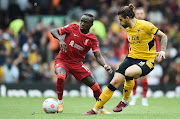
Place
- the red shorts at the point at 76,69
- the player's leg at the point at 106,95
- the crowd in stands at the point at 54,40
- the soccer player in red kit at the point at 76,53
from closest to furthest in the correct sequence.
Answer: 1. the player's leg at the point at 106,95
2. the soccer player in red kit at the point at 76,53
3. the red shorts at the point at 76,69
4. the crowd in stands at the point at 54,40

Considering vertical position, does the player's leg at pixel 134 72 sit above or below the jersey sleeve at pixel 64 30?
below

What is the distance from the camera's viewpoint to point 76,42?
993 cm

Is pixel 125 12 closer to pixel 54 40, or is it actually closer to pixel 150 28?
pixel 150 28

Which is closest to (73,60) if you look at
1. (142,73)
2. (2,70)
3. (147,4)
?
(142,73)

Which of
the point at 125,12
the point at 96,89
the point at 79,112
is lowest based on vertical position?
the point at 79,112

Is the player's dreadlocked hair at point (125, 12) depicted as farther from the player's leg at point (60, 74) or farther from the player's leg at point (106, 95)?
the player's leg at point (60, 74)

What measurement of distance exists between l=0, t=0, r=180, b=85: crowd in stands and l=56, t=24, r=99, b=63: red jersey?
702cm

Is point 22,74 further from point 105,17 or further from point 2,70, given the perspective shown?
point 105,17

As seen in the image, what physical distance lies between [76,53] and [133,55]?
4.29 feet

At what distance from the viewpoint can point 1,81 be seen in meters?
17.5

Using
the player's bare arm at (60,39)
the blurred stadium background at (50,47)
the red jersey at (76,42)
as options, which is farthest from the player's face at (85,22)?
the blurred stadium background at (50,47)

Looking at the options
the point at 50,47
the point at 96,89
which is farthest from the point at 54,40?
the point at 96,89

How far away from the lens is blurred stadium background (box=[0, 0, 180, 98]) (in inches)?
681

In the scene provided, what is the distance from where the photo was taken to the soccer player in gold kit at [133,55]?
30.0 ft
